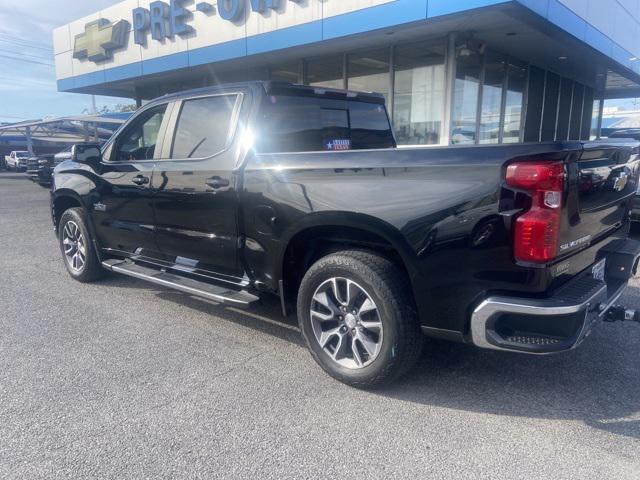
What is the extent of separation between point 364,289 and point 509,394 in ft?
3.72

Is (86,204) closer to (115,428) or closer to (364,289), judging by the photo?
(115,428)

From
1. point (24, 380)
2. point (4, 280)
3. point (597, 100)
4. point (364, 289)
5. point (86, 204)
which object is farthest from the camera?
point (597, 100)

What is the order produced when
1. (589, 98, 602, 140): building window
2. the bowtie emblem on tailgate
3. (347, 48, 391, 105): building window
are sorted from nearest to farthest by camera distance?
the bowtie emblem on tailgate → (347, 48, 391, 105): building window → (589, 98, 602, 140): building window

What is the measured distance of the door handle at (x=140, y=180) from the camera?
4.55 meters

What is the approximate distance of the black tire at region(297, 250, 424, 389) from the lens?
3.04 meters

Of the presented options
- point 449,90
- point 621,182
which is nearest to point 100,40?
point 449,90

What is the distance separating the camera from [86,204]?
5391 millimetres

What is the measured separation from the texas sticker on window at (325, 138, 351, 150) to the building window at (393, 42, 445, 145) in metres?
6.86

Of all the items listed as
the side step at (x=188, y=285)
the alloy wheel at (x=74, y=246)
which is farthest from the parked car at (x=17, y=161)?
the side step at (x=188, y=285)

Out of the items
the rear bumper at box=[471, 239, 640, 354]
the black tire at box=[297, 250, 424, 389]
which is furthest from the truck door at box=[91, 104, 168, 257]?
the rear bumper at box=[471, 239, 640, 354]

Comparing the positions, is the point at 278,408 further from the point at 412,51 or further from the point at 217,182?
the point at 412,51

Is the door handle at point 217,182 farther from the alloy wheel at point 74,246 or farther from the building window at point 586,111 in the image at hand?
the building window at point 586,111

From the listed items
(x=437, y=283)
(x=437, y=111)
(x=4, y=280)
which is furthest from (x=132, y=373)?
(x=437, y=111)

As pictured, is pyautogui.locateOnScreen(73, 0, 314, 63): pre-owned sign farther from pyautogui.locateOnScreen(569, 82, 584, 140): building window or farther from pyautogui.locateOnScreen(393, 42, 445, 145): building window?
pyautogui.locateOnScreen(569, 82, 584, 140): building window
